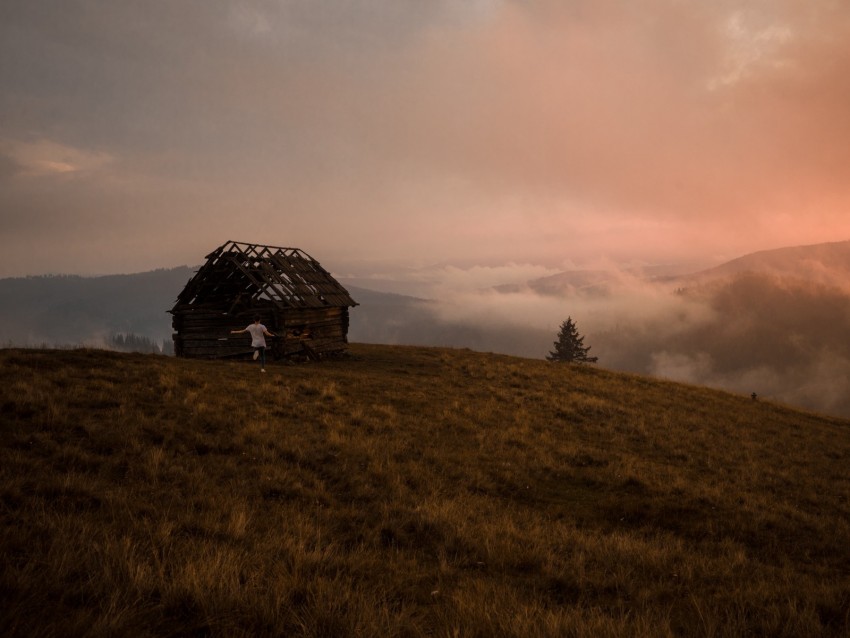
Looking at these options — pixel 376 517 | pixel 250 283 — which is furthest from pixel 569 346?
pixel 376 517

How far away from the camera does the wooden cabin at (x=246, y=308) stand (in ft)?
79.9

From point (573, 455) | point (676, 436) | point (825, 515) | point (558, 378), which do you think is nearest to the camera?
point (825, 515)

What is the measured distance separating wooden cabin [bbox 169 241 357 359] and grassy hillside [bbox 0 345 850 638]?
9.28 m

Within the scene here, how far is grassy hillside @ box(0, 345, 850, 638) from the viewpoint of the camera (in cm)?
359

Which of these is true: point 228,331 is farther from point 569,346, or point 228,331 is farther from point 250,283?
point 569,346

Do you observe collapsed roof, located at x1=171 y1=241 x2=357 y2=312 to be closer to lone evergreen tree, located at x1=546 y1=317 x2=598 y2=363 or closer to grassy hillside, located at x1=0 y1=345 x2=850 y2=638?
grassy hillside, located at x1=0 y1=345 x2=850 y2=638

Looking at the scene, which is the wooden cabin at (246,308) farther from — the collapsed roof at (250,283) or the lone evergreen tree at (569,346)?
the lone evergreen tree at (569,346)

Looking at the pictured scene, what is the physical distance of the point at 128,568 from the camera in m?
3.74

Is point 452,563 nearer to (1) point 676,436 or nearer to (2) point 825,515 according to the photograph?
(2) point 825,515

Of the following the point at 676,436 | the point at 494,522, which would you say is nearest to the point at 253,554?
the point at 494,522

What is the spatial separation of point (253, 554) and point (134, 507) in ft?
6.96

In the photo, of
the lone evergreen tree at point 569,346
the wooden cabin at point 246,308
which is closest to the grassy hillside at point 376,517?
the wooden cabin at point 246,308

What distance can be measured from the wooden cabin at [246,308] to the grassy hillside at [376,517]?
30.5ft

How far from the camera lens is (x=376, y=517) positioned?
6.54 meters
